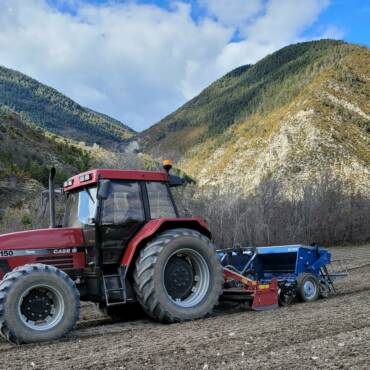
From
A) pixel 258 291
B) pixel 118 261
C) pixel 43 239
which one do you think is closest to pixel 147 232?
pixel 118 261

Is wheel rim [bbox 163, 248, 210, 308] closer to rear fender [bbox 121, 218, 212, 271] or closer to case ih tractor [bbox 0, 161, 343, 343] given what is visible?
case ih tractor [bbox 0, 161, 343, 343]

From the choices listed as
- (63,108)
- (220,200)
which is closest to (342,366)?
(220,200)

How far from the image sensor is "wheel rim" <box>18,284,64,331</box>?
606 centimetres

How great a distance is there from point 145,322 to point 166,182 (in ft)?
6.62

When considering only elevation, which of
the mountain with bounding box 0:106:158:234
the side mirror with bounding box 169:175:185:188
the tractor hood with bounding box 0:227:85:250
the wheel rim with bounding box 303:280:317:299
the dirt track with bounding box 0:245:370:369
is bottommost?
the dirt track with bounding box 0:245:370:369

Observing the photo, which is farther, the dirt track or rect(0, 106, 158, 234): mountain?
rect(0, 106, 158, 234): mountain

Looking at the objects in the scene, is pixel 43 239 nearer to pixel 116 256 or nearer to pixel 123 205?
pixel 116 256

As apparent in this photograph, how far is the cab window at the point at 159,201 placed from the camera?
7516 millimetres

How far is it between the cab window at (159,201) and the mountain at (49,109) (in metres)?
99.8

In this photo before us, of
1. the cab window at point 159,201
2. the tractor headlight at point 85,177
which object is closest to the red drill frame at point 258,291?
the cab window at point 159,201

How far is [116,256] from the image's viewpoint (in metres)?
7.10

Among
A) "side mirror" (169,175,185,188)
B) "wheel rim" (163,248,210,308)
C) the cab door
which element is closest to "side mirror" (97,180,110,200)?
the cab door

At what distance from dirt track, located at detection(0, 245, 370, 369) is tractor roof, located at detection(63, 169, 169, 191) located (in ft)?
6.48

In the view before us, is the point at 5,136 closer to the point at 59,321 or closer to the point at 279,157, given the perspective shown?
the point at 59,321
